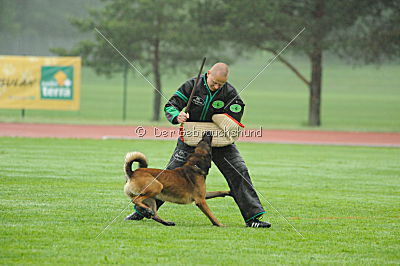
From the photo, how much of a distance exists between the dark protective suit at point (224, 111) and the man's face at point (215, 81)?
7cm

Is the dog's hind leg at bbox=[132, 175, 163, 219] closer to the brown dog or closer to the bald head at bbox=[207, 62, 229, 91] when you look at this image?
the brown dog

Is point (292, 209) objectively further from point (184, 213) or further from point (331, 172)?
point (331, 172)

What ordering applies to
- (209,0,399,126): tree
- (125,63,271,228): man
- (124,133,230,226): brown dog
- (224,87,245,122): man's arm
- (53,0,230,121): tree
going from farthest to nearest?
1. (53,0,230,121): tree
2. (209,0,399,126): tree
3. (224,87,245,122): man's arm
4. (125,63,271,228): man
5. (124,133,230,226): brown dog

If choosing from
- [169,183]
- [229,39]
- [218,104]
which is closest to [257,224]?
[169,183]

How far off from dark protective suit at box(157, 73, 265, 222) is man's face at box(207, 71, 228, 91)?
0.24 feet

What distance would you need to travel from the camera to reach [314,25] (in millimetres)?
30703

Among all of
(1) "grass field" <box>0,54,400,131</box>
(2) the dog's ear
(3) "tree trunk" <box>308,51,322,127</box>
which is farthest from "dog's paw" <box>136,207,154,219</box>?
(1) "grass field" <box>0,54,400,131</box>

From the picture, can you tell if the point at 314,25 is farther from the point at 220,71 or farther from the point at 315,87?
the point at 220,71

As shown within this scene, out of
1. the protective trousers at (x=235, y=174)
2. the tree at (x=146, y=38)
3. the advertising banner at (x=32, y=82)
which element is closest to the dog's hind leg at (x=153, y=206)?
the protective trousers at (x=235, y=174)

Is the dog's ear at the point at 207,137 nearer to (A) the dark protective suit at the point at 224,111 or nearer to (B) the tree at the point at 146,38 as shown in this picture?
(A) the dark protective suit at the point at 224,111

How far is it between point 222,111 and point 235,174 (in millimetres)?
762

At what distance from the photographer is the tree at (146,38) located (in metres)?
32.6

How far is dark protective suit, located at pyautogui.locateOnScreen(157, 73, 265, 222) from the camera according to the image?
815 centimetres

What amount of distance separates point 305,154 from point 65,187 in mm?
9311
